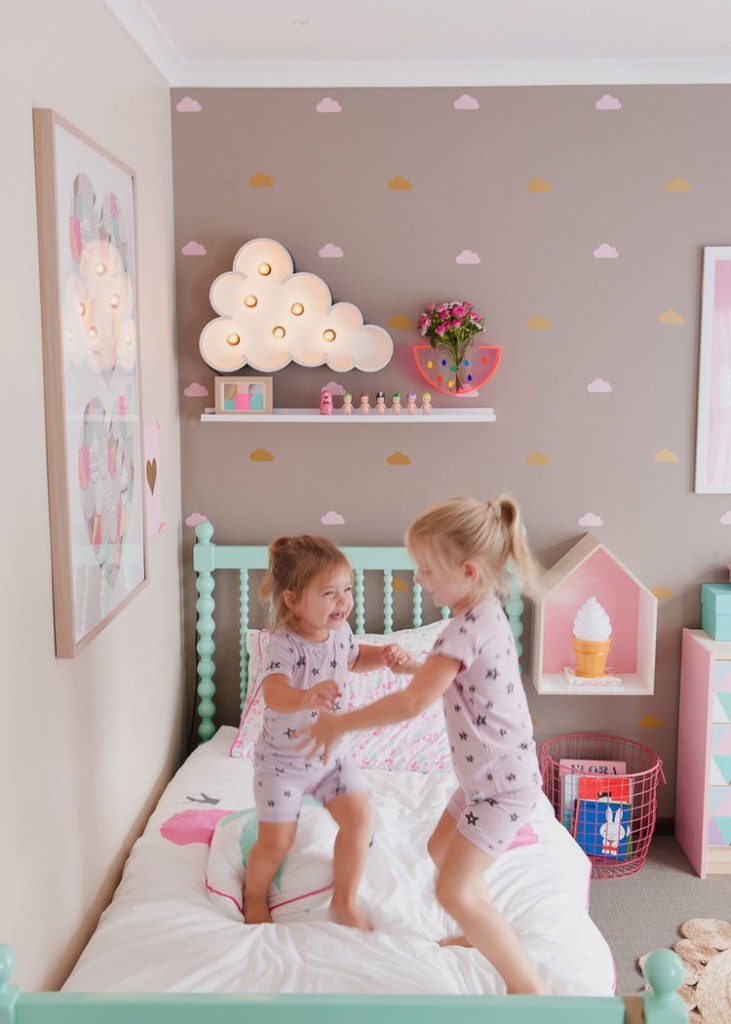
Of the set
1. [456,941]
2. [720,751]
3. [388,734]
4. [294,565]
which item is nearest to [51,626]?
[294,565]

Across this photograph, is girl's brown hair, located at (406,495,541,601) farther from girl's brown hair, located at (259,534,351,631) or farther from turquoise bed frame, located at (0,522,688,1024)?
turquoise bed frame, located at (0,522,688,1024)

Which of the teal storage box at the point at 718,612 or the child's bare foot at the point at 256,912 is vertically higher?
the teal storage box at the point at 718,612

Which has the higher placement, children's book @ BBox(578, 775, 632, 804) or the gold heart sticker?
the gold heart sticker

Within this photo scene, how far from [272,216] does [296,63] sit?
449mm

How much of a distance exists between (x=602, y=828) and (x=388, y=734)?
2.56 ft

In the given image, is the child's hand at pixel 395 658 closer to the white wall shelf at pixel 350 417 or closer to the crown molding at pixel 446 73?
the white wall shelf at pixel 350 417

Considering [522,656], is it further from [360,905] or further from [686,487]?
[360,905]

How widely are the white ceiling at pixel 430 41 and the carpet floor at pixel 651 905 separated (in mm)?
2425

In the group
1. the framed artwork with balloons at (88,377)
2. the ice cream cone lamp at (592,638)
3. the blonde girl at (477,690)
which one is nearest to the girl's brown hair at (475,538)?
the blonde girl at (477,690)

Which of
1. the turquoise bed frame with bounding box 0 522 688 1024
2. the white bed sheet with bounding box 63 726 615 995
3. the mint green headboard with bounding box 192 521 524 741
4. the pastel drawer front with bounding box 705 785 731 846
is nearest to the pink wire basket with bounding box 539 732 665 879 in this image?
the pastel drawer front with bounding box 705 785 731 846

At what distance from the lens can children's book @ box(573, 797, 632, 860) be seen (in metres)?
3.14

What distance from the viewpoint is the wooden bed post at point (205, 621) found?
3.19 metres

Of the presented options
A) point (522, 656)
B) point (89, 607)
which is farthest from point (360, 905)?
point (522, 656)

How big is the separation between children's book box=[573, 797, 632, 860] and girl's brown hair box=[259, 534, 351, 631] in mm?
1507
